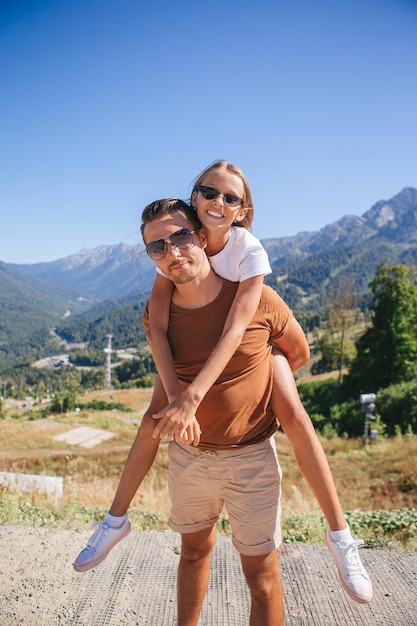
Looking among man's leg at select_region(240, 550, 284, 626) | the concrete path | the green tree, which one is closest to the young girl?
man's leg at select_region(240, 550, 284, 626)

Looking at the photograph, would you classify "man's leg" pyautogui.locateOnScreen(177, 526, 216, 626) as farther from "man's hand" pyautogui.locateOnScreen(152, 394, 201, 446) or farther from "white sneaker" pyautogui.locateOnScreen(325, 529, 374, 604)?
"man's hand" pyautogui.locateOnScreen(152, 394, 201, 446)

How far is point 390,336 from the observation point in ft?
73.3

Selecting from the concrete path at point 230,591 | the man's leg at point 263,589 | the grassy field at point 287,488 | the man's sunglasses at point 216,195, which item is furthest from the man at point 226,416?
the grassy field at point 287,488

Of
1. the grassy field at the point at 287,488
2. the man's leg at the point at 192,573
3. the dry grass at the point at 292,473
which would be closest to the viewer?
the man's leg at the point at 192,573

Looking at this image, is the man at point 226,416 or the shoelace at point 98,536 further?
the shoelace at point 98,536

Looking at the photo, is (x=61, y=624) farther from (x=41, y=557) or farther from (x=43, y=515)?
(x=43, y=515)

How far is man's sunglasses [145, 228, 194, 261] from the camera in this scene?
2.09 metres

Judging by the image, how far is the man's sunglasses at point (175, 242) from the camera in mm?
2090

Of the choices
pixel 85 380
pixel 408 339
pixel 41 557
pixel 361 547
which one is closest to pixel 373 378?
pixel 408 339

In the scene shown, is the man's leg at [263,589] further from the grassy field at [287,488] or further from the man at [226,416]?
the grassy field at [287,488]

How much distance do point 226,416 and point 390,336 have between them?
72.2 feet

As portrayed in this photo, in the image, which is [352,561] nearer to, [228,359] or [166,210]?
[228,359]

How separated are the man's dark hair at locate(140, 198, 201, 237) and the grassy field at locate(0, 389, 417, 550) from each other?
10.6 ft

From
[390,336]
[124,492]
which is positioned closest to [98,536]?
[124,492]
